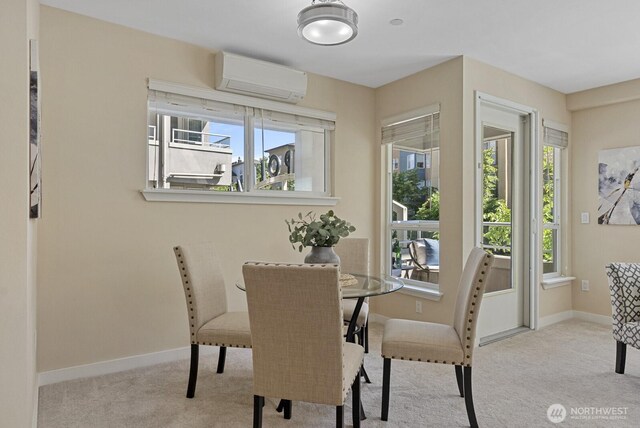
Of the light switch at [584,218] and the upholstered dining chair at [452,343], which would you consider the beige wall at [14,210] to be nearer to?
the upholstered dining chair at [452,343]

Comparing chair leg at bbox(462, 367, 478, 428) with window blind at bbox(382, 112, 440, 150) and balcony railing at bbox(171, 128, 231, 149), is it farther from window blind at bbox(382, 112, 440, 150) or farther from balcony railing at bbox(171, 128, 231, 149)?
balcony railing at bbox(171, 128, 231, 149)

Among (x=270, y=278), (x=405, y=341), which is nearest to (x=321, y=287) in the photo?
(x=270, y=278)

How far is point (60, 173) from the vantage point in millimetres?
2703

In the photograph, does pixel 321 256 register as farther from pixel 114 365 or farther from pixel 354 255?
pixel 114 365

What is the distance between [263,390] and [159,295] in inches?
63.0

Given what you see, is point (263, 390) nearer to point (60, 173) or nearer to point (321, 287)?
point (321, 287)

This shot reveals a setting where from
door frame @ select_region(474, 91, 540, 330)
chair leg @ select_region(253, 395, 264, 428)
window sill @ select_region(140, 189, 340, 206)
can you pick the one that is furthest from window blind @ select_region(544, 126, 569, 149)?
chair leg @ select_region(253, 395, 264, 428)

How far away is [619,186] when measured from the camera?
4113mm

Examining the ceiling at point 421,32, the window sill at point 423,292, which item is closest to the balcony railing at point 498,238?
the window sill at point 423,292

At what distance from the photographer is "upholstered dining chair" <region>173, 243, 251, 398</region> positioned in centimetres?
242

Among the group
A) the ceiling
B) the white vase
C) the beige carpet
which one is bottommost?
the beige carpet

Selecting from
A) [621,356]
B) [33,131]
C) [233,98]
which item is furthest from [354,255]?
[33,131]

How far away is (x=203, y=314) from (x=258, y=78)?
1.95 m

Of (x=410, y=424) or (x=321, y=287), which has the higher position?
(x=321, y=287)
